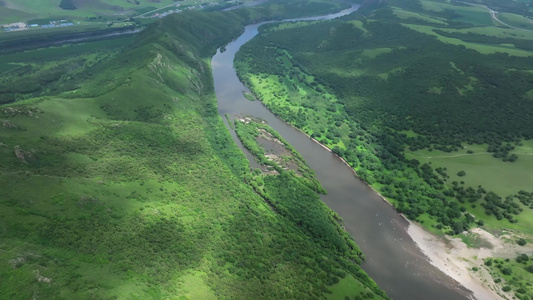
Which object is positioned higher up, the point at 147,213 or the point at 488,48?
the point at 488,48

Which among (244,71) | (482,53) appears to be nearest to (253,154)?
(244,71)

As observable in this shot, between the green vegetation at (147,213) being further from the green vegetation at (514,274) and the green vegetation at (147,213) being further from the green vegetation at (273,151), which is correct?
the green vegetation at (514,274)

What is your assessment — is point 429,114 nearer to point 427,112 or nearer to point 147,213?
point 427,112

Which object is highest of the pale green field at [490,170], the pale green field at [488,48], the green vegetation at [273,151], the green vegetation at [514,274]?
the pale green field at [488,48]

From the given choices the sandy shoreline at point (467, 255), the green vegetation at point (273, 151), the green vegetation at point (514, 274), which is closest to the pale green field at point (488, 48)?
the sandy shoreline at point (467, 255)

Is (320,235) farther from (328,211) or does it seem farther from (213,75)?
(213,75)

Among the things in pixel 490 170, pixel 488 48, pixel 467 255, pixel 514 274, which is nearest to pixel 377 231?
pixel 467 255
